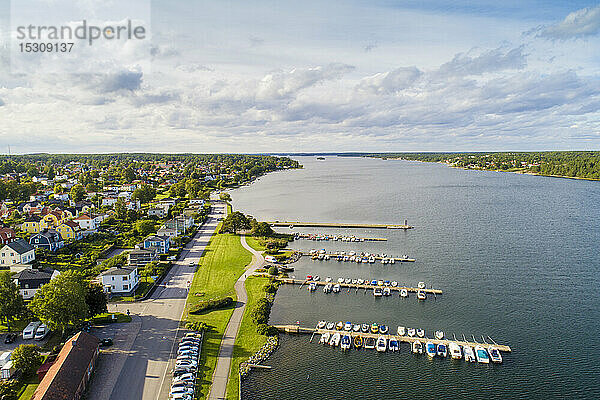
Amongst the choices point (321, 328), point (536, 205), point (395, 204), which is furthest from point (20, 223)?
point (536, 205)

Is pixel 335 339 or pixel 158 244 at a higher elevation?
pixel 158 244

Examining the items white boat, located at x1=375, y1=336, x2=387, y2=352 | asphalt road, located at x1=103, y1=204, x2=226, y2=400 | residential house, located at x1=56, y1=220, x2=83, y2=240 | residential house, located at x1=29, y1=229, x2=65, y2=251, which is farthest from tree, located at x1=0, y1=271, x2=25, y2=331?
residential house, located at x1=56, y1=220, x2=83, y2=240

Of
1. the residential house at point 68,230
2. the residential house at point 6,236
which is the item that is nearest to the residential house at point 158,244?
the residential house at point 68,230

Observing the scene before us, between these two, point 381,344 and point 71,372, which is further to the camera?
point 381,344

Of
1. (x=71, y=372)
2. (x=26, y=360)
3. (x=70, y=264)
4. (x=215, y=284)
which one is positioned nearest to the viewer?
(x=71, y=372)

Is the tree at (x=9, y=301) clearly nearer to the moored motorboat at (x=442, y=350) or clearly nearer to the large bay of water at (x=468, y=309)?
the large bay of water at (x=468, y=309)

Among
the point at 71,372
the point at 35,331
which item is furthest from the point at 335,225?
the point at 71,372

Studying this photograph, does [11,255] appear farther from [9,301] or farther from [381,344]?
[381,344]

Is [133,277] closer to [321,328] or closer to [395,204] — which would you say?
[321,328]
